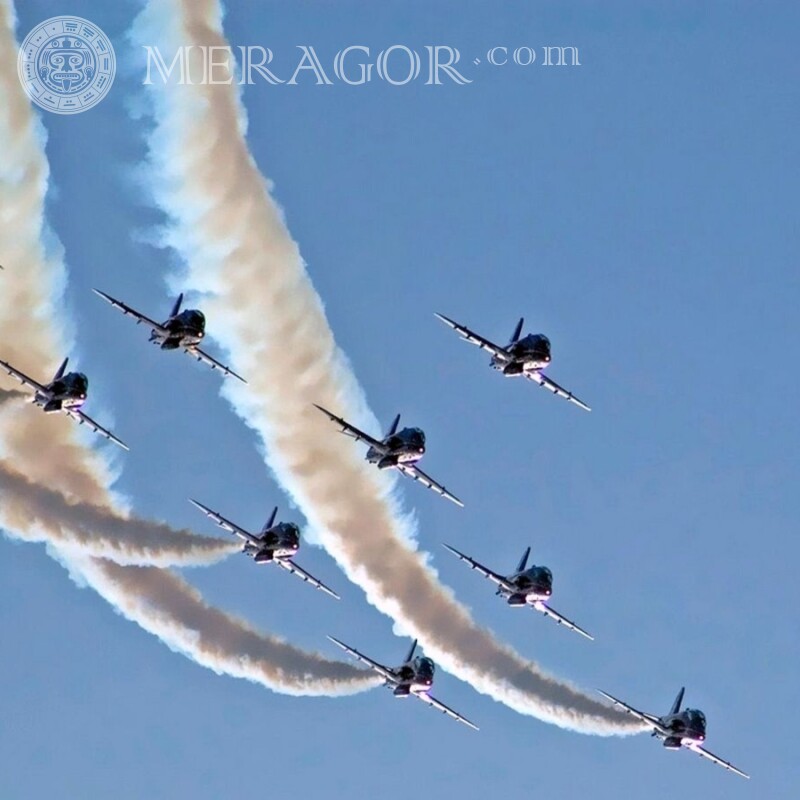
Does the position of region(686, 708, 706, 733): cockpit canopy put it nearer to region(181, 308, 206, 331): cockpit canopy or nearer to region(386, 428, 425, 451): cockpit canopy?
region(386, 428, 425, 451): cockpit canopy

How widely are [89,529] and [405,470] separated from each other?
63.6 feet

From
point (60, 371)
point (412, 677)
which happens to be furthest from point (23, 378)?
point (412, 677)

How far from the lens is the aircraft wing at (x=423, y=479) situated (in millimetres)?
125375

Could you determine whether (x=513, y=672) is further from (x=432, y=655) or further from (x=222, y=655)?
(x=222, y=655)

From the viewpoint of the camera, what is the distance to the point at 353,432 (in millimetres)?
121188

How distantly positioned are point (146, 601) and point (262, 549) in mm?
10674

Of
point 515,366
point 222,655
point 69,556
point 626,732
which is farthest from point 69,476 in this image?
point 626,732

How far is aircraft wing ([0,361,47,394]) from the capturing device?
112 metres

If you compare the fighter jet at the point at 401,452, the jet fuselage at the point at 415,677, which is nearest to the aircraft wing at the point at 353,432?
the fighter jet at the point at 401,452

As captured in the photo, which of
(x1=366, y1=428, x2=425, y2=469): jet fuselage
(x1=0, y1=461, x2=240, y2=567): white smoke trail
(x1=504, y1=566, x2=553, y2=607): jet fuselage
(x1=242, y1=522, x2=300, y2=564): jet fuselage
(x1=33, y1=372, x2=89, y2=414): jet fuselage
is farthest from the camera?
(x1=504, y1=566, x2=553, y2=607): jet fuselage

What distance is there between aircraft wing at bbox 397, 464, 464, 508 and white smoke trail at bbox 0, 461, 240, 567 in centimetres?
1180

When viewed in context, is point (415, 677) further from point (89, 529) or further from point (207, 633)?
point (89, 529)

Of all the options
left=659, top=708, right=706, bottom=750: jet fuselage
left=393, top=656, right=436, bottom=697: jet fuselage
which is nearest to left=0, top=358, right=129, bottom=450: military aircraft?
left=393, top=656, right=436, bottom=697: jet fuselage

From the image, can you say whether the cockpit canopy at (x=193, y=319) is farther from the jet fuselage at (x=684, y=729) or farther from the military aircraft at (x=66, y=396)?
the jet fuselage at (x=684, y=729)
